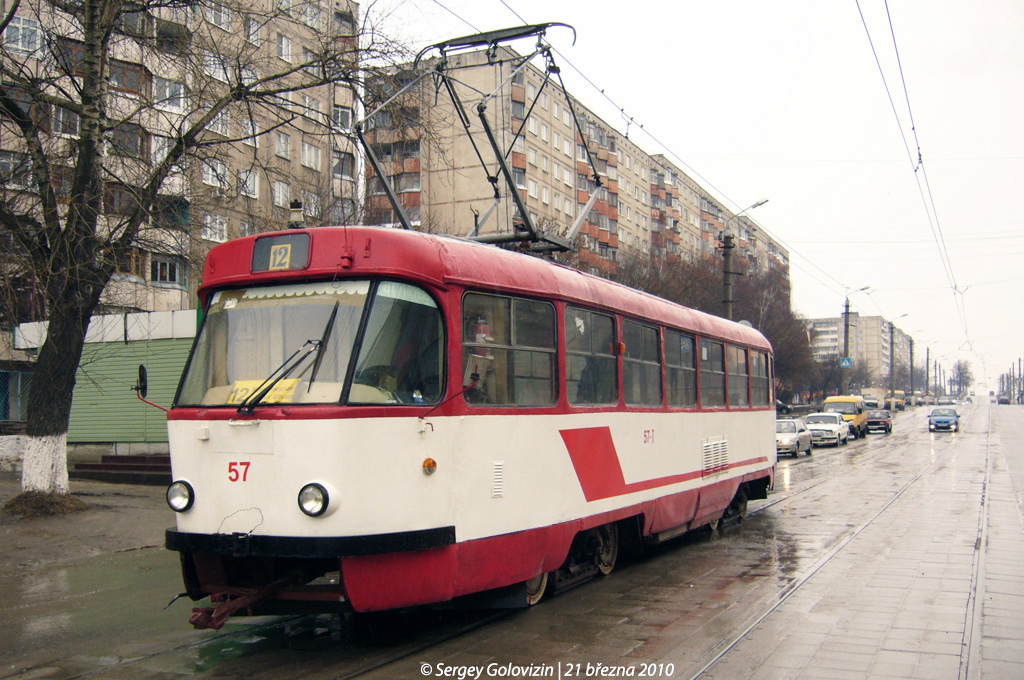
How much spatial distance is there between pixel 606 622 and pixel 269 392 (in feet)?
10.9

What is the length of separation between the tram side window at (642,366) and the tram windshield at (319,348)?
3261 mm

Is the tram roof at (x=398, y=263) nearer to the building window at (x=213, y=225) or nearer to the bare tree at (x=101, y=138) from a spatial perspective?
the bare tree at (x=101, y=138)

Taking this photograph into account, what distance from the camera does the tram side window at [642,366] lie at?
9141 millimetres

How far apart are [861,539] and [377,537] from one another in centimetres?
830

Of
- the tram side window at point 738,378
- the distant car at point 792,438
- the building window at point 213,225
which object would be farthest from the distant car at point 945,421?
the building window at point 213,225

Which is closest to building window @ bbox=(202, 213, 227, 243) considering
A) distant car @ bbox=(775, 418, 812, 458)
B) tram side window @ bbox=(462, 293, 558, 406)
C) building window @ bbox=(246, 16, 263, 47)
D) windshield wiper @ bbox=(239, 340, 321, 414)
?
building window @ bbox=(246, 16, 263, 47)

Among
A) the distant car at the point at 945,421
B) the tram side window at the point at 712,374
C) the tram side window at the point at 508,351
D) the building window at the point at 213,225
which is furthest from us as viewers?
the distant car at the point at 945,421

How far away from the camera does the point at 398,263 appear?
20.3 ft

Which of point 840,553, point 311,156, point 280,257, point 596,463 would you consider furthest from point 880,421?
point 280,257

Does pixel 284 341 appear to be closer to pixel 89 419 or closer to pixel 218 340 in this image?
pixel 218 340

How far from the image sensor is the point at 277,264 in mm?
6336

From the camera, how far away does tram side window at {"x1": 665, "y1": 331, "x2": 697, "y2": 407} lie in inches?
409

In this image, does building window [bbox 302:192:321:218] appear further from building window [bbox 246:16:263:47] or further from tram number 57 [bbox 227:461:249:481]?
tram number 57 [bbox 227:461:249:481]

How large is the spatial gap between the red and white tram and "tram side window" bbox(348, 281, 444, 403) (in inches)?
0.4
